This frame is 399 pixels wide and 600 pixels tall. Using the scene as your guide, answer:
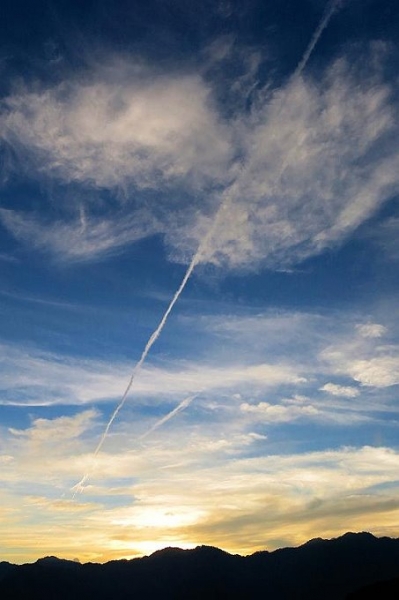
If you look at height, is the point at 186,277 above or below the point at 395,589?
above

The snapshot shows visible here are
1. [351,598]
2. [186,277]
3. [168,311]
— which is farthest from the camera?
[351,598]

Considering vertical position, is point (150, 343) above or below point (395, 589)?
above

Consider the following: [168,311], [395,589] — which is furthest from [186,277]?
[395,589]

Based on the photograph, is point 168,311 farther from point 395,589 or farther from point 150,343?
point 395,589

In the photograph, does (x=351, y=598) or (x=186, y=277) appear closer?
(x=186, y=277)

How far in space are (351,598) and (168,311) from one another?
125m

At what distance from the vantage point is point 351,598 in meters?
147

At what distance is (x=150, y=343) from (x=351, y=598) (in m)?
119

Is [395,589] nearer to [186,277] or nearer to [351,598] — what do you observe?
[351,598]

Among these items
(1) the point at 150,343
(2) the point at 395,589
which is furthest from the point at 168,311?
(2) the point at 395,589

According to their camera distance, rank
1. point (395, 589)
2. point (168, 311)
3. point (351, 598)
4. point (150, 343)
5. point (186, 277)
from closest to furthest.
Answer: point (186, 277), point (168, 311), point (150, 343), point (395, 589), point (351, 598)

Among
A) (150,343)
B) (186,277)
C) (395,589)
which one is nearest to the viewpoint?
(186,277)

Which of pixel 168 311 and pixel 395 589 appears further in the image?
pixel 395 589

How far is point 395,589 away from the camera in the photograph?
5394 inches
